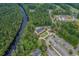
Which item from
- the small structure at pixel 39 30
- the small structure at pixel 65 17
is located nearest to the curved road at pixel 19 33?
the small structure at pixel 39 30

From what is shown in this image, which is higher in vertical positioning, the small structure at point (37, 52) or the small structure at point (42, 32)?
the small structure at point (42, 32)

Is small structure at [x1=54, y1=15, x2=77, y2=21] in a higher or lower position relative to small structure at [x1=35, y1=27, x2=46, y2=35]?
higher

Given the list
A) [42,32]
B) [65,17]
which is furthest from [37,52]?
[65,17]

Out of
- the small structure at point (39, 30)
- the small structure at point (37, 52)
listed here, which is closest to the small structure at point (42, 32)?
the small structure at point (39, 30)

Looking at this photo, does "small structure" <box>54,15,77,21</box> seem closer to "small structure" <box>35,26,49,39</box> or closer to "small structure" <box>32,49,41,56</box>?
"small structure" <box>35,26,49,39</box>

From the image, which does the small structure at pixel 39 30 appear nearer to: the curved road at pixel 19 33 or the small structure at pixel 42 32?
the small structure at pixel 42 32

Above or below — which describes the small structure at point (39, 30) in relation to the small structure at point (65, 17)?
below

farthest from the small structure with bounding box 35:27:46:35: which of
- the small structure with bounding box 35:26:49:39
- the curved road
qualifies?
the curved road

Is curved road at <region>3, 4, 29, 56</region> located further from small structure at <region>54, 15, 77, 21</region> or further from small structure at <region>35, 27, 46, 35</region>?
small structure at <region>54, 15, 77, 21</region>

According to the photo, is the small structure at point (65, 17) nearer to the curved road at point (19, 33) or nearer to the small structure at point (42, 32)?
the small structure at point (42, 32)

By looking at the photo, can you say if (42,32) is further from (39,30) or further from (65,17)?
(65,17)

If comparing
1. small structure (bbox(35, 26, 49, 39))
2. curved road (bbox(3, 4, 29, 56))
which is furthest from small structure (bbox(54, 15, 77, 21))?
curved road (bbox(3, 4, 29, 56))
